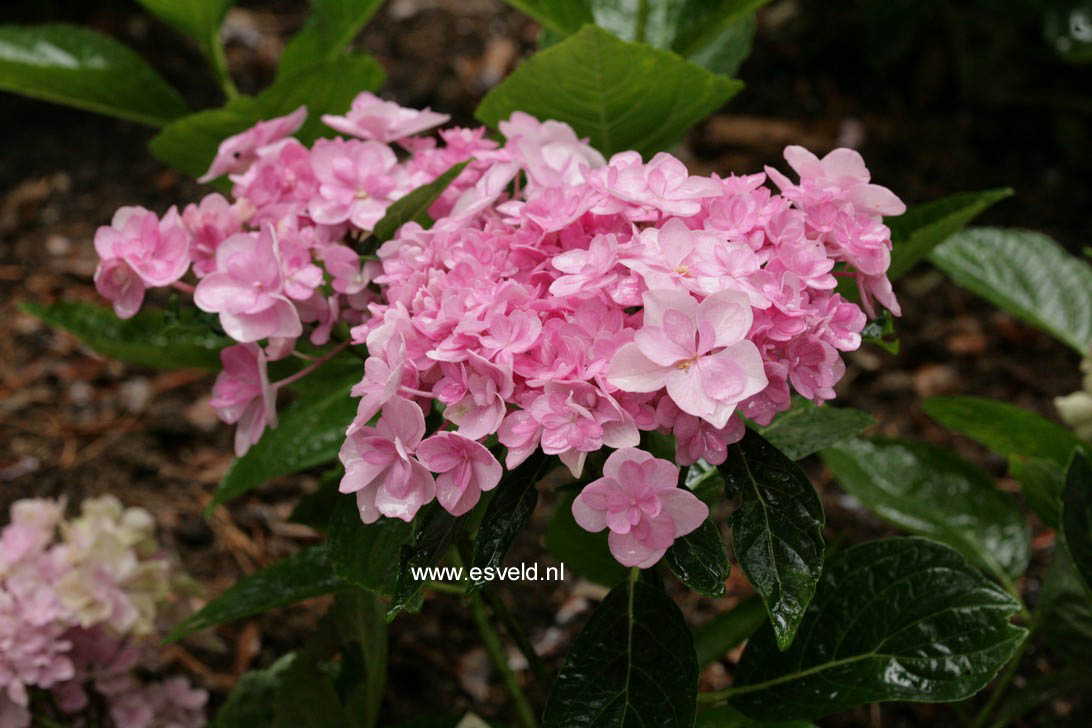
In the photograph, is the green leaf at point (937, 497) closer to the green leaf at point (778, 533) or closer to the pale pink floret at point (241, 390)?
the green leaf at point (778, 533)

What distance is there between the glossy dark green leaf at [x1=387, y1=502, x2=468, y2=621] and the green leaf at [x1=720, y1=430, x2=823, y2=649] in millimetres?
201

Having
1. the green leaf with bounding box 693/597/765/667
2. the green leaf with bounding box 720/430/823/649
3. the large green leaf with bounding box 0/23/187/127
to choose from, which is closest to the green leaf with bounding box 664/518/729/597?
the green leaf with bounding box 720/430/823/649

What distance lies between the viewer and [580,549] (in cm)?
109

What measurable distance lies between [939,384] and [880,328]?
1.21 m

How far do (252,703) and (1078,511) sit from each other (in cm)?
92

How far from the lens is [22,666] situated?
1.14 m

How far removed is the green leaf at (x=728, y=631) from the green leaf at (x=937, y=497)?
0.70 ft

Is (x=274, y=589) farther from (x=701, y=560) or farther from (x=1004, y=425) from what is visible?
(x=1004, y=425)

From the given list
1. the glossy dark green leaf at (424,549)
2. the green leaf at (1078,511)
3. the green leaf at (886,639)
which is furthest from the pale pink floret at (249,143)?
the green leaf at (1078,511)

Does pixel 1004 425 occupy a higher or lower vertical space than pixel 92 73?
lower

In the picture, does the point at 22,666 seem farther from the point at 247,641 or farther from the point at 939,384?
the point at 939,384

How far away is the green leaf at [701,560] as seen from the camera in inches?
27.6

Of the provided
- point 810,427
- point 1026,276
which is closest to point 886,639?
point 810,427

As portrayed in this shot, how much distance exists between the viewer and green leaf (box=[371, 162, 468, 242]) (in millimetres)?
857
